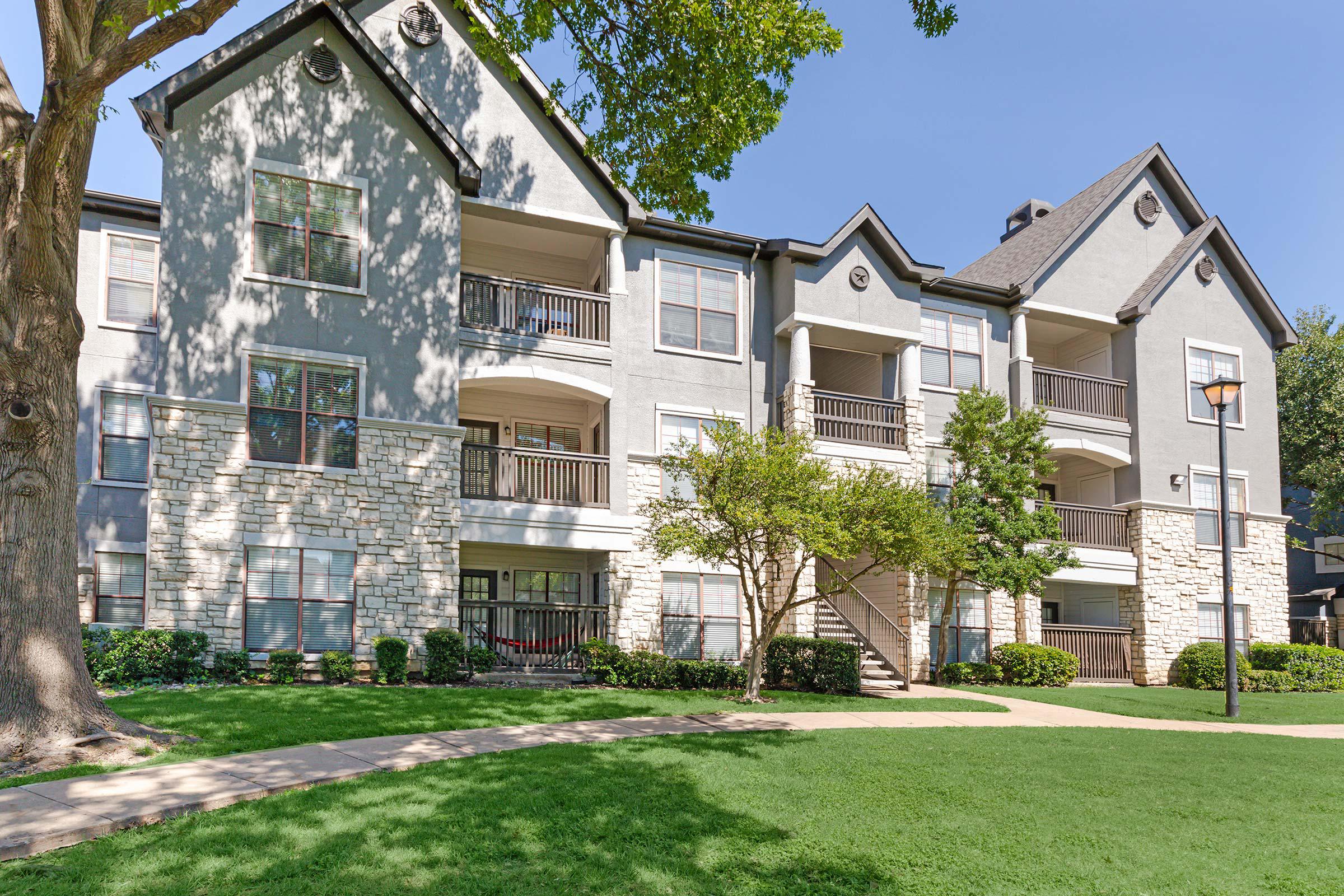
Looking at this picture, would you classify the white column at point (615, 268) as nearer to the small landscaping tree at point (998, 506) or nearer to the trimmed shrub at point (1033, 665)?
the small landscaping tree at point (998, 506)

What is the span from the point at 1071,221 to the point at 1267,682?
41.2 ft

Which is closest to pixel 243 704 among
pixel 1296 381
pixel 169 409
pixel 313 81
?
pixel 169 409

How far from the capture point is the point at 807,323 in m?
21.5

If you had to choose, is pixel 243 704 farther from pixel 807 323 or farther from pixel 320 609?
pixel 807 323

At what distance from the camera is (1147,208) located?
26844mm

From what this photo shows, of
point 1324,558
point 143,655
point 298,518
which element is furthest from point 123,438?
point 1324,558

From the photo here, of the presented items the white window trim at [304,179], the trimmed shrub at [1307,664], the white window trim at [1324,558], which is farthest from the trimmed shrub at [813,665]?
the white window trim at [1324,558]

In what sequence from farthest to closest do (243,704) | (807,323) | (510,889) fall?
(807,323) < (243,704) < (510,889)

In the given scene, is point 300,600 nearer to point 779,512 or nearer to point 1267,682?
point 779,512

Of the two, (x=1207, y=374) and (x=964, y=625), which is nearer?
(x=964, y=625)

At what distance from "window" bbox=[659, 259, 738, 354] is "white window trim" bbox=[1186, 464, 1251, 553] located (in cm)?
1316

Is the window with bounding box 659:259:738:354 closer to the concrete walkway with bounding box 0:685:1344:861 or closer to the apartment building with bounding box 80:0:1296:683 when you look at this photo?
the apartment building with bounding box 80:0:1296:683

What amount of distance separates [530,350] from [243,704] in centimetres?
918

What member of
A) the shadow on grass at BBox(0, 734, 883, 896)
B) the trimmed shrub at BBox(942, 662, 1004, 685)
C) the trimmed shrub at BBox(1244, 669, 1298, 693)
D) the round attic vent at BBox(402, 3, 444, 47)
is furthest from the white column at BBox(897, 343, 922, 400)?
the shadow on grass at BBox(0, 734, 883, 896)
